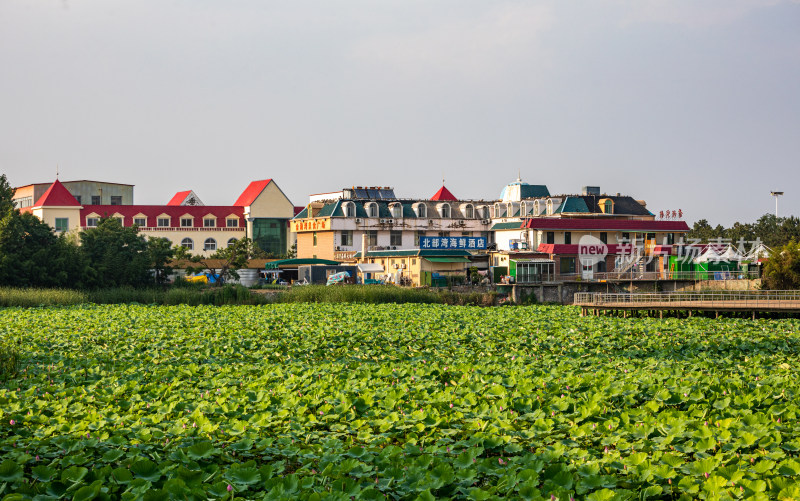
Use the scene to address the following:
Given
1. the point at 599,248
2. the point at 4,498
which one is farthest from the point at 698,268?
the point at 4,498

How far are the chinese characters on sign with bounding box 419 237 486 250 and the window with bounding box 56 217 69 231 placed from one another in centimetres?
3489

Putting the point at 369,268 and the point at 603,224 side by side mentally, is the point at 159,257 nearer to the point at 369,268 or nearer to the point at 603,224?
the point at 369,268

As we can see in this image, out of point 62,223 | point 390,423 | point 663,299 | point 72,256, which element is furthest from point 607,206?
point 390,423

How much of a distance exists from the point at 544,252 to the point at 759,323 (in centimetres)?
2621

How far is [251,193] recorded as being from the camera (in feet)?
249

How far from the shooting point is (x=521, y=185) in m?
67.7

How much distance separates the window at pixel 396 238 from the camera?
63.6 meters

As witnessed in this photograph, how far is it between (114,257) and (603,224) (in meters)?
34.8

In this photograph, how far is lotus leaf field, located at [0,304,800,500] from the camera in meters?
7.73

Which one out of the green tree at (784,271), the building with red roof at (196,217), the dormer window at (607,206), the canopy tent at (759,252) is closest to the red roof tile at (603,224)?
the dormer window at (607,206)

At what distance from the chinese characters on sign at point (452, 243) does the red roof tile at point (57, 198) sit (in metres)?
35.5

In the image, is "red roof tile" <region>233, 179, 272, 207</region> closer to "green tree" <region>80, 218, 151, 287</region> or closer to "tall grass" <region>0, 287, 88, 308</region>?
"green tree" <region>80, 218, 151, 287</region>

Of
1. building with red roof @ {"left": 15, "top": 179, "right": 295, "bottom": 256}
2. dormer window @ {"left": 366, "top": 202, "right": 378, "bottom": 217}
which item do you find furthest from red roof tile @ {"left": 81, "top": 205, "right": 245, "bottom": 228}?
dormer window @ {"left": 366, "top": 202, "right": 378, "bottom": 217}

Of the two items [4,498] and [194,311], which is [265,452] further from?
[194,311]
